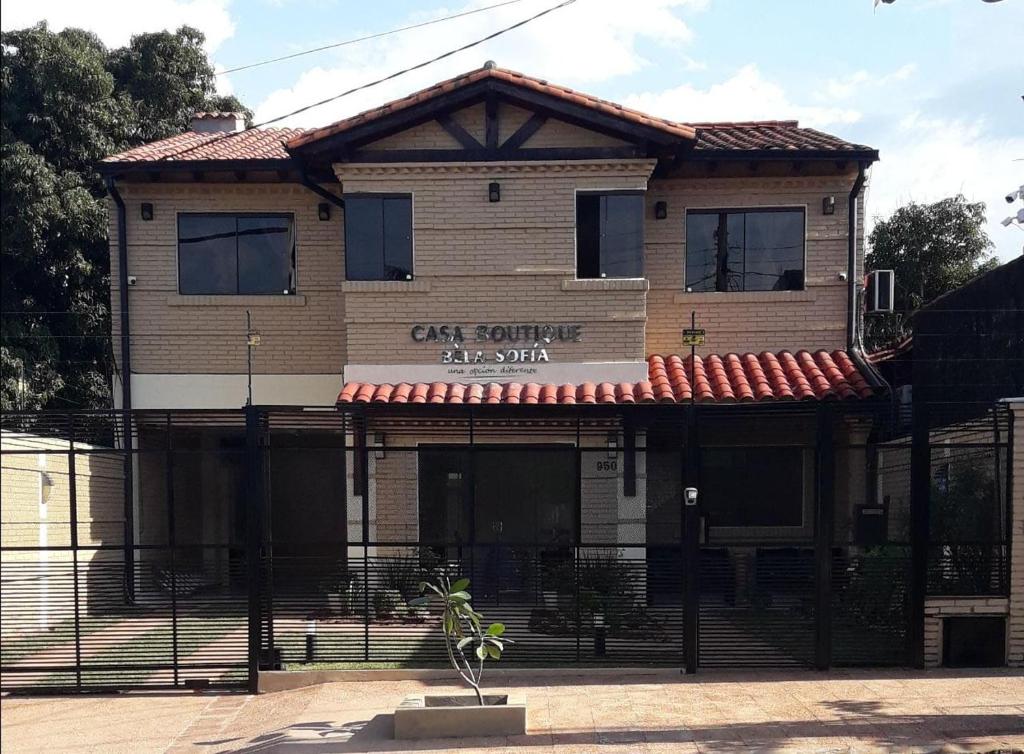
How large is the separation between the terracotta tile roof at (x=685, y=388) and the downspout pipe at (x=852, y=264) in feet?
1.47

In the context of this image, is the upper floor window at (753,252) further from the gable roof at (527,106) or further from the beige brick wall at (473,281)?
the gable roof at (527,106)

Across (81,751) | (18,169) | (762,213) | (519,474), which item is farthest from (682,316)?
(18,169)

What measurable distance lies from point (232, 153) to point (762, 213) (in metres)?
7.99

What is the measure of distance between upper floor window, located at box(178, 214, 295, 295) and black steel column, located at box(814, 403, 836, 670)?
8.40m

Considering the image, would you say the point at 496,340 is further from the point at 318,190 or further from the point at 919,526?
the point at 919,526

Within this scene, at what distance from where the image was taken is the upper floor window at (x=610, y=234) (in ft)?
42.7

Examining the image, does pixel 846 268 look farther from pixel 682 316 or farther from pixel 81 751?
pixel 81 751

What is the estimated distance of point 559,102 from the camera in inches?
495

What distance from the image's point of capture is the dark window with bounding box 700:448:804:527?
13781 mm

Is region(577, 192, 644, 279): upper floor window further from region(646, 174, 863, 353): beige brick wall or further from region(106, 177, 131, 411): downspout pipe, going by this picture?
region(106, 177, 131, 411): downspout pipe

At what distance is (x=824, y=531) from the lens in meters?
9.49

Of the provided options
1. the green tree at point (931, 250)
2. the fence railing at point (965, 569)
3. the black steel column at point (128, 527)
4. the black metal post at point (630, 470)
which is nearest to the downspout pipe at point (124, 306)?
the black steel column at point (128, 527)

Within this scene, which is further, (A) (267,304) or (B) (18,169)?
(B) (18,169)

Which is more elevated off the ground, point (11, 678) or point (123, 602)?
point (123, 602)
